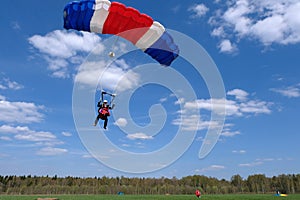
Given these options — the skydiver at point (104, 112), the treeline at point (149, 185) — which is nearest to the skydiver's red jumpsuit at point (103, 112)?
the skydiver at point (104, 112)

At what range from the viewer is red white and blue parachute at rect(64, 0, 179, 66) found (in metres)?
11.3

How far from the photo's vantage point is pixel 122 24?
11898 mm

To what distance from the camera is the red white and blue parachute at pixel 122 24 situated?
1129 cm

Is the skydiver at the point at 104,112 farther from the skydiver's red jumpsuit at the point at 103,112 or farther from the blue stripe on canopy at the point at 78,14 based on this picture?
the blue stripe on canopy at the point at 78,14

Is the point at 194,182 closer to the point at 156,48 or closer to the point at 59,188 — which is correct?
the point at 59,188

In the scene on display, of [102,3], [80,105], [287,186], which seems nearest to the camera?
[102,3]

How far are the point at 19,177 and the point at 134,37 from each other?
101895 millimetres

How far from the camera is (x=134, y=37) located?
12.9m

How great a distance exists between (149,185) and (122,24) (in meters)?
80.3

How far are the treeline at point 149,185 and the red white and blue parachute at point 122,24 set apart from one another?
227 ft

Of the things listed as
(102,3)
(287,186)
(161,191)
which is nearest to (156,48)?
(102,3)

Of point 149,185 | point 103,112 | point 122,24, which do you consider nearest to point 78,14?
point 122,24

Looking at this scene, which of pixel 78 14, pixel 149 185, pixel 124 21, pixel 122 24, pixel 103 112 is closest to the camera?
pixel 78 14

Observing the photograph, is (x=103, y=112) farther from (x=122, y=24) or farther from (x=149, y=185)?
(x=149, y=185)
